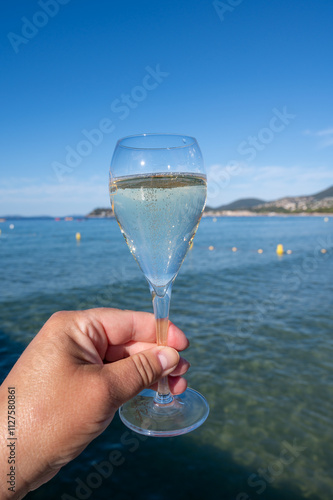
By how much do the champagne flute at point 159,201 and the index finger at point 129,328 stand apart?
0.41 metres

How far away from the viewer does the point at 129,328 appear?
2.20m

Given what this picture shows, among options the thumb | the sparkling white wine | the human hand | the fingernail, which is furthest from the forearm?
the sparkling white wine

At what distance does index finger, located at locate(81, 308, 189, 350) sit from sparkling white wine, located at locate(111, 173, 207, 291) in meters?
0.61

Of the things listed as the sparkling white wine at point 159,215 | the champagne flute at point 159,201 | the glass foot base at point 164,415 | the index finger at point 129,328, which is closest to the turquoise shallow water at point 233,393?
the glass foot base at point 164,415

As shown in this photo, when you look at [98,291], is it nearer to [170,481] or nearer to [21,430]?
[170,481]

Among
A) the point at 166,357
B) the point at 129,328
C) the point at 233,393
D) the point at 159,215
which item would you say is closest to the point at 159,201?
the point at 159,215

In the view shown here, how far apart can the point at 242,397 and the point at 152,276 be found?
466 centimetres

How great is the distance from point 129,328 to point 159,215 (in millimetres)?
992

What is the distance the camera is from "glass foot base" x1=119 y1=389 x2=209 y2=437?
170cm

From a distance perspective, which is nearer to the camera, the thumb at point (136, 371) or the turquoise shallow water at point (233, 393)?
the thumb at point (136, 371)

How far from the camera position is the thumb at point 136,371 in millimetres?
1530

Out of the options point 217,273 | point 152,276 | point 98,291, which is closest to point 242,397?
point 152,276

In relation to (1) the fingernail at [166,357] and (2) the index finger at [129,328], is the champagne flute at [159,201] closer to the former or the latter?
(1) the fingernail at [166,357]

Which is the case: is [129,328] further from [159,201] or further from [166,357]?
[159,201]
